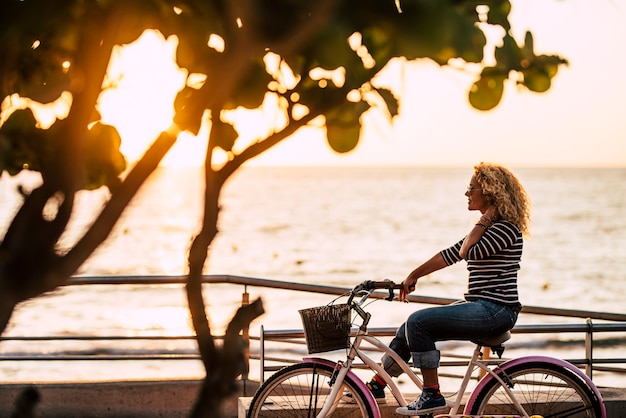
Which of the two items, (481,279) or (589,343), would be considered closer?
(481,279)

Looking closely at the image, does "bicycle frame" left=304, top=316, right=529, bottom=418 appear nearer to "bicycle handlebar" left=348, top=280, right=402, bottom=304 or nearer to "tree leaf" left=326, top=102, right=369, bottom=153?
"bicycle handlebar" left=348, top=280, right=402, bottom=304

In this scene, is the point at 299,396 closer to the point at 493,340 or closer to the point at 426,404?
the point at 426,404

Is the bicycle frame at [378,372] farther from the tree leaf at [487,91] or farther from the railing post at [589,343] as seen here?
the tree leaf at [487,91]

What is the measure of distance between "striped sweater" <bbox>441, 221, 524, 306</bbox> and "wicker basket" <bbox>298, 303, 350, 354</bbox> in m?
0.54

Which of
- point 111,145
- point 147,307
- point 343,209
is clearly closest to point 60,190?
point 111,145

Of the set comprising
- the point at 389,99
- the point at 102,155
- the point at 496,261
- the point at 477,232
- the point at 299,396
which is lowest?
the point at 299,396

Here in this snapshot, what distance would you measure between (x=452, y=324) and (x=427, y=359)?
20 cm

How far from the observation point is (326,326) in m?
4.70

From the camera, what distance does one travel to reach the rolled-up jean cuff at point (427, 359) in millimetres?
4633

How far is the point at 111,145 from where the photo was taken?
187 cm

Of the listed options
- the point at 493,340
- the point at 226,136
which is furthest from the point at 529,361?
the point at 226,136

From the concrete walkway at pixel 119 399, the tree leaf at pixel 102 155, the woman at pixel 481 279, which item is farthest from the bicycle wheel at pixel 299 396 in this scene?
the tree leaf at pixel 102 155

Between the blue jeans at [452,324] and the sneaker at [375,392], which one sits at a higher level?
the blue jeans at [452,324]

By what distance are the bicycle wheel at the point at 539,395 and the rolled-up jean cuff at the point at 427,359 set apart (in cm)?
31
